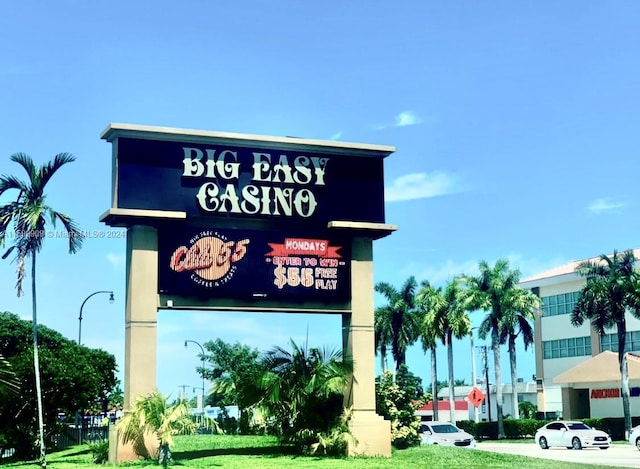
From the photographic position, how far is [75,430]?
177ft

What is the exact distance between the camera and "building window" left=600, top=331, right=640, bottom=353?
267 feet

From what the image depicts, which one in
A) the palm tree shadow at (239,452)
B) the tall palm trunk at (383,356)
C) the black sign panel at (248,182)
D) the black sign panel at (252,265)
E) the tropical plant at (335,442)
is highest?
the black sign panel at (248,182)

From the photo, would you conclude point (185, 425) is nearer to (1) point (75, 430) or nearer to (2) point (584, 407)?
(1) point (75, 430)

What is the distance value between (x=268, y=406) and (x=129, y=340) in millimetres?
5492

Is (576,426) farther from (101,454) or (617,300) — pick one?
(101,454)

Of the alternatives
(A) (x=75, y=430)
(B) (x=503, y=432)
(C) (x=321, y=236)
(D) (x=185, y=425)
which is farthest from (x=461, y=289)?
(D) (x=185, y=425)

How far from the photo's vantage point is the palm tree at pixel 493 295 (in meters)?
79.9

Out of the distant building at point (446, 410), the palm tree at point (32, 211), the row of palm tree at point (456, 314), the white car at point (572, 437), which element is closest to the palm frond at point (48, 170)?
the palm tree at point (32, 211)

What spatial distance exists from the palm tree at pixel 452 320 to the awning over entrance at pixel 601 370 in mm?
9440

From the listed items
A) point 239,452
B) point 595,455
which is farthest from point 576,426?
point 239,452

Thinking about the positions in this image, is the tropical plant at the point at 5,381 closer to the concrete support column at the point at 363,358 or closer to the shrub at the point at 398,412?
the concrete support column at the point at 363,358

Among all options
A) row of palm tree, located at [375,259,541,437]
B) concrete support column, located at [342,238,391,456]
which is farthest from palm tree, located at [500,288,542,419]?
concrete support column, located at [342,238,391,456]

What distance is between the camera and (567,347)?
91.0m

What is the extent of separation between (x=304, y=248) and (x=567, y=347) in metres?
62.5
